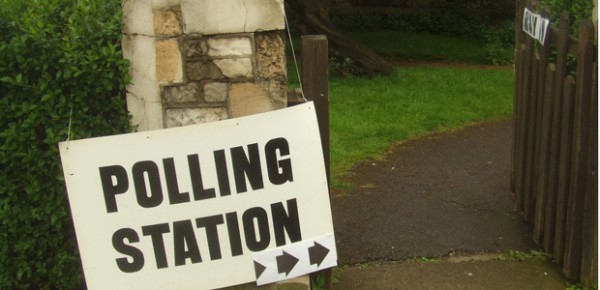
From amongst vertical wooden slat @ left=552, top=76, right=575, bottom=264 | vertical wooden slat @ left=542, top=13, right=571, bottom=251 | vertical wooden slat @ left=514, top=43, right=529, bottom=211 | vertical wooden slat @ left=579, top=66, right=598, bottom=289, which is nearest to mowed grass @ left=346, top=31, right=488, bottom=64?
vertical wooden slat @ left=514, top=43, right=529, bottom=211

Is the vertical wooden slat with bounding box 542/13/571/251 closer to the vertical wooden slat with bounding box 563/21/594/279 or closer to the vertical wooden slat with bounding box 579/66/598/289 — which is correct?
the vertical wooden slat with bounding box 563/21/594/279

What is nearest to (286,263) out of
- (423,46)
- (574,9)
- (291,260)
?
(291,260)

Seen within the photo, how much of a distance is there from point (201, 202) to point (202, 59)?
2.17ft

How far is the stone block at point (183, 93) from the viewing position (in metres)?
3.75

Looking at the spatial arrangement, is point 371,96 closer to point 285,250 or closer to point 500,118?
point 500,118

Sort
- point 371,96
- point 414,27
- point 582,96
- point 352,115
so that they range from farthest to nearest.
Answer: point 414,27
point 371,96
point 352,115
point 582,96

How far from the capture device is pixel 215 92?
3770 millimetres

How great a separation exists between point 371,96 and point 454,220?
4.58 m

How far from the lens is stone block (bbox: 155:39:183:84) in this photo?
12.1ft

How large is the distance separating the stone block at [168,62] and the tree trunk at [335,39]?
788cm

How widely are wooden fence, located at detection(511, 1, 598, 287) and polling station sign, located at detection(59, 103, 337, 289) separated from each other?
4.91 feet

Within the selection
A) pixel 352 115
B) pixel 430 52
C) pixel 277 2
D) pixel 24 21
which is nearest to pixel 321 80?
pixel 277 2

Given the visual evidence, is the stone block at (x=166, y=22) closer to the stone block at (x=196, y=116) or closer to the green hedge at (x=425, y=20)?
the stone block at (x=196, y=116)

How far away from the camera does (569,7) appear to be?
5.08 m
